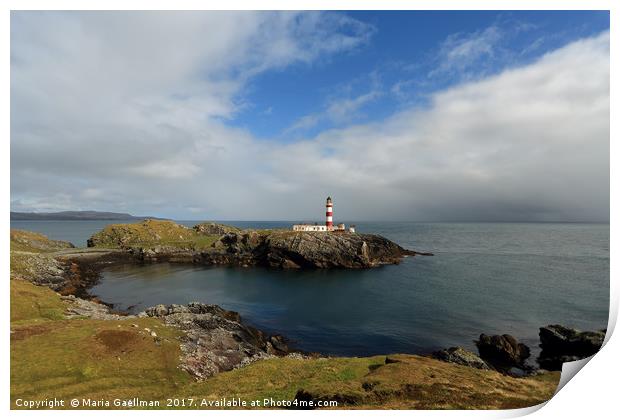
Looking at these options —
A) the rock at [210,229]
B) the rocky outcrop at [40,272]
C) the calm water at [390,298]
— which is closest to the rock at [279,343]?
the calm water at [390,298]

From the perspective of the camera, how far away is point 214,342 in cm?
2900

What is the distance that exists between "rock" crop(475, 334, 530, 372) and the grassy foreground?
9.08 m

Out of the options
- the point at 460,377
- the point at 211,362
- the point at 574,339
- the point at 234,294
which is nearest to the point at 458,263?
the point at 574,339

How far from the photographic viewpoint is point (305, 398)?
17.7 m

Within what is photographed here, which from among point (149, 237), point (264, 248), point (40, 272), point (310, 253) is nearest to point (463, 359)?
point (310, 253)

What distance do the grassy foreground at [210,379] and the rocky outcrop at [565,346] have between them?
11.7 metres

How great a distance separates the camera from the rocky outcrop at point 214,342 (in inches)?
969

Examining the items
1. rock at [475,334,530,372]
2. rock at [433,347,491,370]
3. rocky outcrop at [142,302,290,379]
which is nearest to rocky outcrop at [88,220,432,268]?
rocky outcrop at [142,302,290,379]

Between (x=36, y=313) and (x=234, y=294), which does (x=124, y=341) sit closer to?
(x=36, y=313)

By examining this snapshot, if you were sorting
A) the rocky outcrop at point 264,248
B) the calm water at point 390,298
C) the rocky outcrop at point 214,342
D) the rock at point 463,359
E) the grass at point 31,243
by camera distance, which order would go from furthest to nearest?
the grass at point 31,243
the rocky outcrop at point 264,248
the calm water at point 390,298
the rock at point 463,359
the rocky outcrop at point 214,342

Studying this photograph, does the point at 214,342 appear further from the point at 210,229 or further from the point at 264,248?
the point at 210,229

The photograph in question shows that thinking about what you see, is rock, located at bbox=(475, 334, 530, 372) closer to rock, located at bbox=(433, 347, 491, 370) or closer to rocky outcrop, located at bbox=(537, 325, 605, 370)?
rocky outcrop, located at bbox=(537, 325, 605, 370)

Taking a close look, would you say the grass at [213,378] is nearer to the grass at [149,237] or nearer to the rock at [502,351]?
the rock at [502,351]

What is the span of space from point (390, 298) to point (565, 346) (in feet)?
88.7
